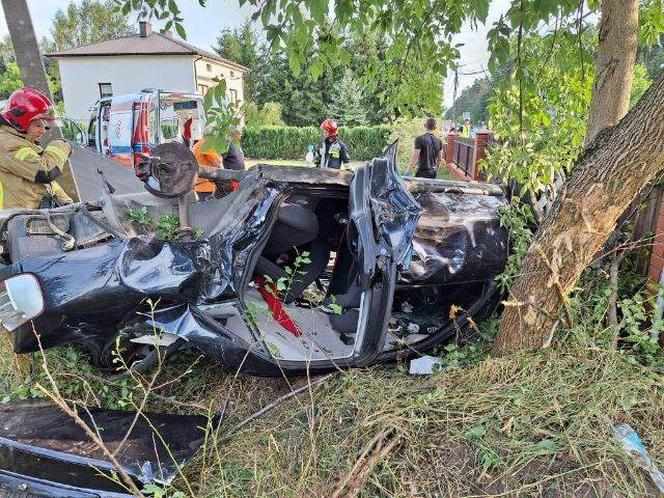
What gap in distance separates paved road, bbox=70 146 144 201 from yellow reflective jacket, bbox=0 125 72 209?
0.98 meters

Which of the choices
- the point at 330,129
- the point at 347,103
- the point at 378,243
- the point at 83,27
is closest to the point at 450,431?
the point at 378,243

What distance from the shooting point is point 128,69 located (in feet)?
90.8

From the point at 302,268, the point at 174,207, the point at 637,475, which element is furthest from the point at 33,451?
the point at 637,475

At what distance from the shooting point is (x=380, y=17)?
149 inches

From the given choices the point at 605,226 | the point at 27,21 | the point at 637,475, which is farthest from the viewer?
the point at 27,21

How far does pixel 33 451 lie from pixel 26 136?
2.78m

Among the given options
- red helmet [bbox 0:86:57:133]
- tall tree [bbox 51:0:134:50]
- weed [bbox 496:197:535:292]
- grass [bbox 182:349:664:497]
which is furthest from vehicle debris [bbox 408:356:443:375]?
tall tree [bbox 51:0:134:50]

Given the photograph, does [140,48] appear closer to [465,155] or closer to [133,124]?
[133,124]

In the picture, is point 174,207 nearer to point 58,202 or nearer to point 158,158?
point 158,158

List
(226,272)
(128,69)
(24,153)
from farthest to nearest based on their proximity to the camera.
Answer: (128,69)
(24,153)
(226,272)

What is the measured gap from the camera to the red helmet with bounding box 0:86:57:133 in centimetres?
384

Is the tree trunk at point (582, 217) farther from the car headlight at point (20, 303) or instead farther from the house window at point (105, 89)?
the house window at point (105, 89)

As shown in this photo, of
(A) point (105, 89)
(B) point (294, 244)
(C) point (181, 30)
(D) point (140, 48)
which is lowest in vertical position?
(B) point (294, 244)

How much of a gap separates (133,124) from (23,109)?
6460 mm
